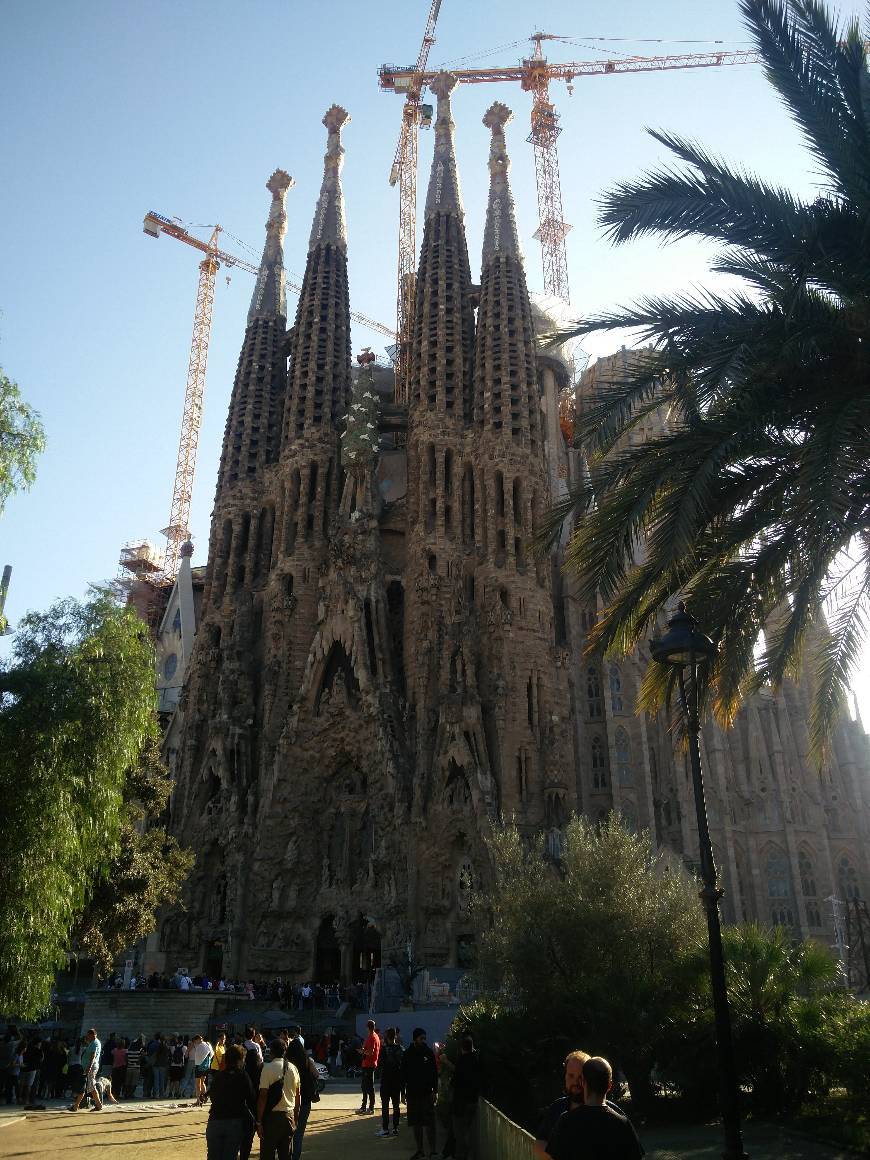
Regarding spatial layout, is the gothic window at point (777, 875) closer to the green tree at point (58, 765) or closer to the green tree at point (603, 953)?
the green tree at point (603, 953)

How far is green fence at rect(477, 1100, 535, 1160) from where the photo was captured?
21.2 feet

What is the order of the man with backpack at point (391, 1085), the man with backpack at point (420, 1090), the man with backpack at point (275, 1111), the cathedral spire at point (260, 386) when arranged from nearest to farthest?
the man with backpack at point (275, 1111), the man with backpack at point (420, 1090), the man with backpack at point (391, 1085), the cathedral spire at point (260, 386)

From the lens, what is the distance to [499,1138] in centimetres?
788

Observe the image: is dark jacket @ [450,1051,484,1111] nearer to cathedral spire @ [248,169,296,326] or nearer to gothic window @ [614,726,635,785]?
gothic window @ [614,726,635,785]

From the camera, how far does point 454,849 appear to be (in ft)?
110

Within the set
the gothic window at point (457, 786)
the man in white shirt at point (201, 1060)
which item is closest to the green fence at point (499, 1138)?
the man in white shirt at point (201, 1060)

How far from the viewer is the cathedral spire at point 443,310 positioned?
42.2 meters

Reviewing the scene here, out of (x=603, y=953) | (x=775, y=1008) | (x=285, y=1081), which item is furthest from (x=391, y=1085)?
(x=775, y=1008)

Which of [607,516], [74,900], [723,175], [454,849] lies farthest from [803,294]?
[454,849]

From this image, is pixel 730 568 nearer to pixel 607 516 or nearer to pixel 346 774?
pixel 607 516

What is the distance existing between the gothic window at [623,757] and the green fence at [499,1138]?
2907cm

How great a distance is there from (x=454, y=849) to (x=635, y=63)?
55.8 meters

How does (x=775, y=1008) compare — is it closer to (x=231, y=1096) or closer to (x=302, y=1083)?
(x=302, y=1083)

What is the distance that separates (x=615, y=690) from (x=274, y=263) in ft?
94.4
